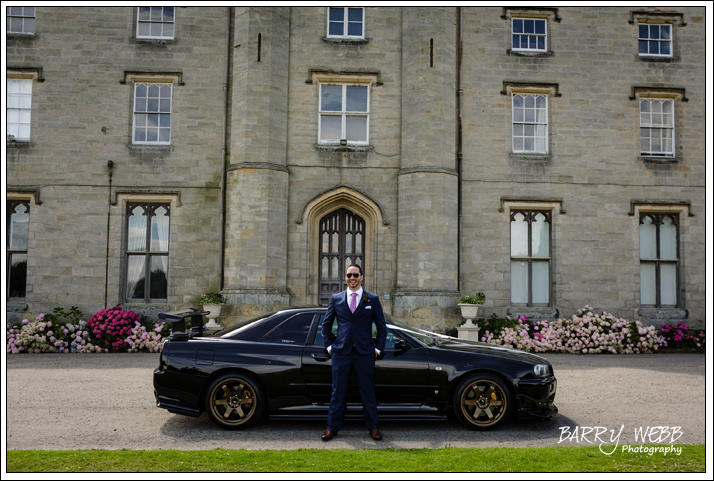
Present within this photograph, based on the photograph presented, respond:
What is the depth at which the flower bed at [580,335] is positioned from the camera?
13.9 meters

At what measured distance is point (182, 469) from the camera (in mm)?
4742

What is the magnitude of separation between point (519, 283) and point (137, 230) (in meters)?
10.6

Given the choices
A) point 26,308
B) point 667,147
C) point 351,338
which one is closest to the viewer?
point 351,338

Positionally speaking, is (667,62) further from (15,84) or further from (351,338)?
(15,84)

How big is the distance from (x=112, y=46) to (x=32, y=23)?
7.72 feet

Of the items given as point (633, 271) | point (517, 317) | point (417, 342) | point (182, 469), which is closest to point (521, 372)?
point (417, 342)

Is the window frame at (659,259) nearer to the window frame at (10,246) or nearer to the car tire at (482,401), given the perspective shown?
the car tire at (482,401)

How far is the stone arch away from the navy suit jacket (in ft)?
28.0

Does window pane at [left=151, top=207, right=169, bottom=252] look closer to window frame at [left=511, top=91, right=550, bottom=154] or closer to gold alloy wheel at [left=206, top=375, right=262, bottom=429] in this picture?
gold alloy wheel at [left=206, top=375, right=262, bottom=429]

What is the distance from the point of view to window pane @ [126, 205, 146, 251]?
1510 centimetres

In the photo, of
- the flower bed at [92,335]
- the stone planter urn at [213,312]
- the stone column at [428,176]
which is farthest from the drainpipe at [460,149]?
the flower bed at [92,335]

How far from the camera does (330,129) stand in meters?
15.2

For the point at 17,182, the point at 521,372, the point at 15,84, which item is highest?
the point at 15,84

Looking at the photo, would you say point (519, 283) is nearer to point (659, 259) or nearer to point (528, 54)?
point (659, 259)
